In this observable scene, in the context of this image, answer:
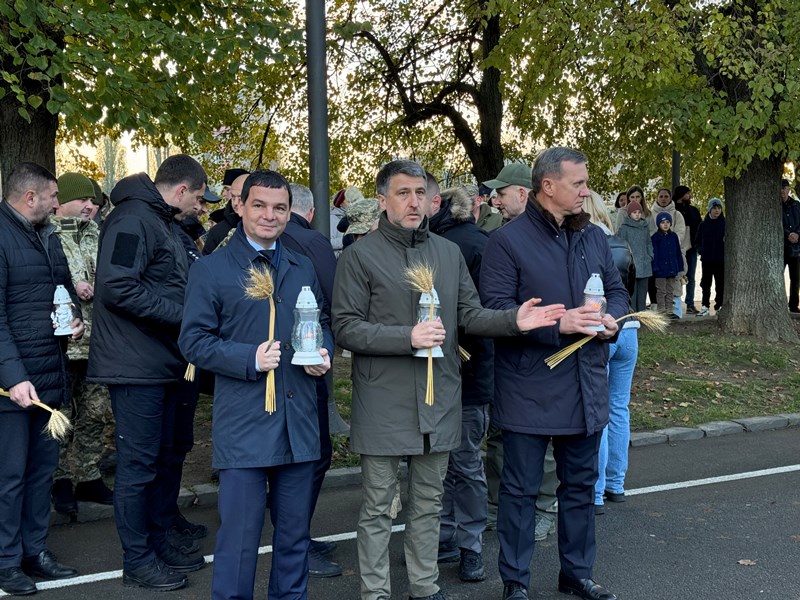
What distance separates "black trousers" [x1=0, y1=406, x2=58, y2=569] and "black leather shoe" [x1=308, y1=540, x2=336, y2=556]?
150cm

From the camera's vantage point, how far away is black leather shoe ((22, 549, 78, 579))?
5.31 metres

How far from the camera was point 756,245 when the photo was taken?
13258 mm

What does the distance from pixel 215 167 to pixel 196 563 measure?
12.4 meters

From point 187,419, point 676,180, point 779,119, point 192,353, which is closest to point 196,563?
point 187,419

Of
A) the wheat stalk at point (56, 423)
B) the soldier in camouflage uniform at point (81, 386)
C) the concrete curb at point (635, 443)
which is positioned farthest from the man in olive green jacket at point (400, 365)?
the soldier in camouflage uniform at point (81, 386)

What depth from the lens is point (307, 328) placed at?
13.7 feet

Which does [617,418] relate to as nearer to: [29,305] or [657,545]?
[657,545]

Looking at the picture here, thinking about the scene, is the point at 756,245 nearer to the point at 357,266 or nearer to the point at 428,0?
the point at 428,0

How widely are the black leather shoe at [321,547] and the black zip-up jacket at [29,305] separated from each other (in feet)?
5.45

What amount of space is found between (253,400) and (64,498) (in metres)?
2.89

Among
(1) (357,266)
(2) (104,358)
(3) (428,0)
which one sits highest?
(3) (428,0)

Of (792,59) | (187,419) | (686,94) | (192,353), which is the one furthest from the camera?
(686,94)

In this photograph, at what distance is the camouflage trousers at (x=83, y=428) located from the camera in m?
6.66

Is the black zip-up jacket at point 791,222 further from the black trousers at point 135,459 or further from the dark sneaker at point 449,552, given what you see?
the black trousers at point 135,459
